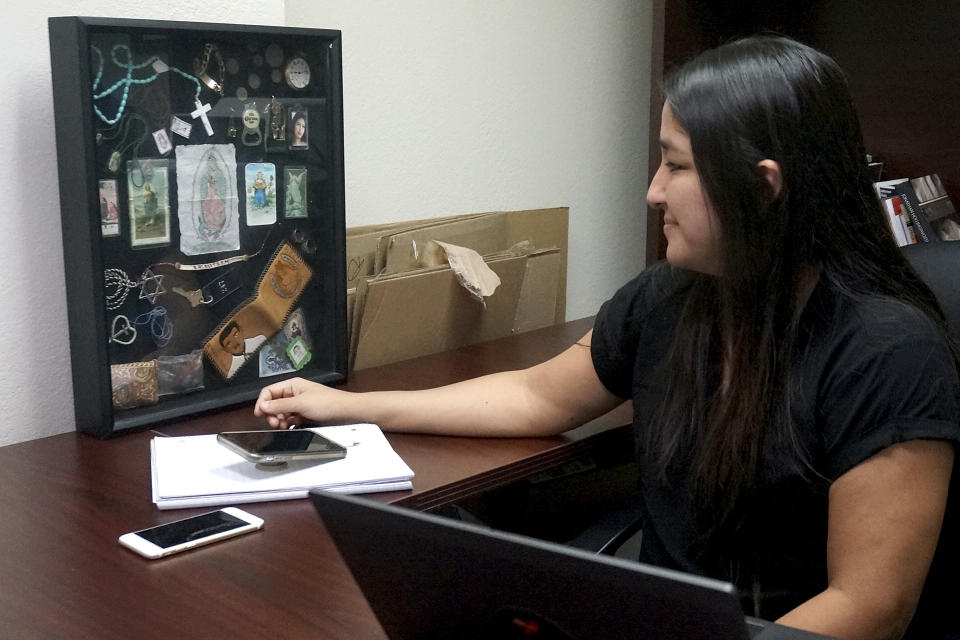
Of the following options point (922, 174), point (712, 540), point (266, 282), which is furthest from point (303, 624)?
point (922, 174)

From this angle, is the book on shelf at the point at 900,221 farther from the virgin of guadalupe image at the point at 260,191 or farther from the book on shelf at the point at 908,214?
the virgin of guadalupe image at the point at 260,191

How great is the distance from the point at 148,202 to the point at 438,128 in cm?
76

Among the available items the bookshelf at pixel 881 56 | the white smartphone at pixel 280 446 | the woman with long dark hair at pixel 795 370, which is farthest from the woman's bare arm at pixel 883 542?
the bookshelf at pixel 881 56

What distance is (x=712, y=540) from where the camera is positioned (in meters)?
1.23

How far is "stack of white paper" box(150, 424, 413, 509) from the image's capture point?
4.05ft

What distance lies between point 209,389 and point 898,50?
1.61m

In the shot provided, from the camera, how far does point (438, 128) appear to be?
211 cm

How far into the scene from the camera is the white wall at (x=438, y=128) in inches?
58.1

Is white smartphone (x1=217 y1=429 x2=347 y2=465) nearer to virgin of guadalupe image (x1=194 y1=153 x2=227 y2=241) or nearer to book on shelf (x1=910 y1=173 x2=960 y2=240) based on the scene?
virgin of guadalupe image (x1=194 y1=153 x2=227 y2=241)

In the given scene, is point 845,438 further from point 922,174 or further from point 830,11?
point 830,11

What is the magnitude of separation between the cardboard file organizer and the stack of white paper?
1.40 ft

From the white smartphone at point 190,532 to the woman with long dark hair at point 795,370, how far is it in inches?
19.6

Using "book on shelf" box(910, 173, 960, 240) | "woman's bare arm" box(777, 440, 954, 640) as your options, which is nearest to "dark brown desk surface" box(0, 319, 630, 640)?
"woman's bare arm" box(777, 440, 954, 640)

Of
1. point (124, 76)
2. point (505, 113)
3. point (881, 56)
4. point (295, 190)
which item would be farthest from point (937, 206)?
point (124, 76)
